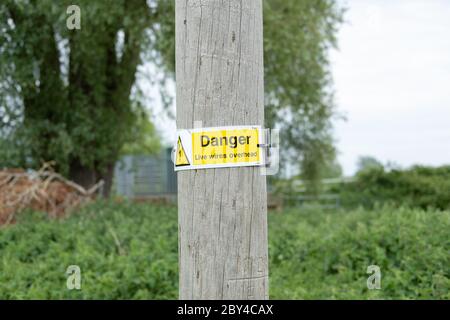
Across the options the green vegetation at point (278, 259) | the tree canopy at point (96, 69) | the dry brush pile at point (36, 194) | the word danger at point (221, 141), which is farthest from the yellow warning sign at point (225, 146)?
the dry brush pile at point (36, 194)

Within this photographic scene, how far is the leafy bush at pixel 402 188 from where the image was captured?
50.2 feet

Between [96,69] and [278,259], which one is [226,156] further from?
[96,69]

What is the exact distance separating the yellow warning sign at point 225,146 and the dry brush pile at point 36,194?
9.95 m

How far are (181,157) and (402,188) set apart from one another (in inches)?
580

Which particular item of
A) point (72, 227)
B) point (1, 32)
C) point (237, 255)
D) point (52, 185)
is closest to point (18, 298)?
point (72, 227)

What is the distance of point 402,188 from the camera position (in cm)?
1631

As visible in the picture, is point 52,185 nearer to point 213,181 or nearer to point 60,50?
point 60,50

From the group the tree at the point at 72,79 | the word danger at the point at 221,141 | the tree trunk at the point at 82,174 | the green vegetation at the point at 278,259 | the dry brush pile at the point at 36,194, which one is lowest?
the green vegetation at the point at 278,259

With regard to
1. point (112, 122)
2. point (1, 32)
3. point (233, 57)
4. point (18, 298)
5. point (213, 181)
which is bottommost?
point (18, 298)

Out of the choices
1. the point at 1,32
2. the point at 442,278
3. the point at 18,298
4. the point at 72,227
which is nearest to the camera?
the point at 442,278

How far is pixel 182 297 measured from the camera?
8.31 ft

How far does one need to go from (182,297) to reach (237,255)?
327 mm

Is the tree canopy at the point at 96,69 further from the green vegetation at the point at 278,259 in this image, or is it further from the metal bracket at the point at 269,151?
the metal bracket at the point at 269,151

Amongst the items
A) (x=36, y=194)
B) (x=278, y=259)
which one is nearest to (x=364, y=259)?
(x=278, y=259)
